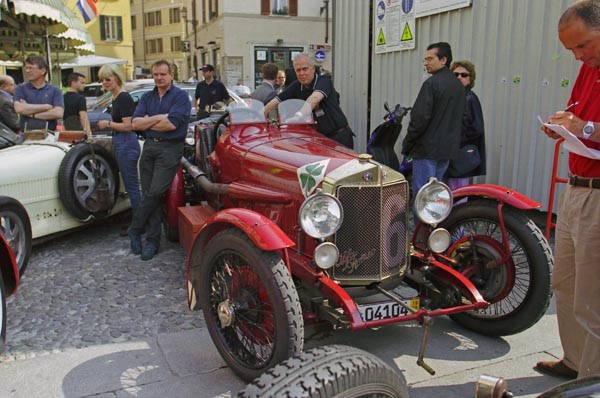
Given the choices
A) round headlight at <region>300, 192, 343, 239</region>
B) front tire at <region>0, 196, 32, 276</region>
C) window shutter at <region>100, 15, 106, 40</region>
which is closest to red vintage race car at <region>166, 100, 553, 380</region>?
round headlight at <region>300, 192, 343, 239</region>

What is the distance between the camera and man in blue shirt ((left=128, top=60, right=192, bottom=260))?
5.04 m

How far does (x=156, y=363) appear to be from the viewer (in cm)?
328

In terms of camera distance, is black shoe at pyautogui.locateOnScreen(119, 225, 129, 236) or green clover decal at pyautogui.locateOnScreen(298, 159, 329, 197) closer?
green clover decal at pyautogui.locateOnScreen(298, 159, 329, 197)

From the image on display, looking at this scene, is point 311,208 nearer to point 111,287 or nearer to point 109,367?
point 109,367

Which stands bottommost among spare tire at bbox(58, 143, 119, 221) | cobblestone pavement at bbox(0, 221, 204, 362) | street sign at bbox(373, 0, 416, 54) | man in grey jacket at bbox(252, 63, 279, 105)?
cobblestone pavement at bbox(0, 221, 204, 362)

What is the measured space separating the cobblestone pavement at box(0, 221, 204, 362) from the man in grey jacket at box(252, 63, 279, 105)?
2.69 metres

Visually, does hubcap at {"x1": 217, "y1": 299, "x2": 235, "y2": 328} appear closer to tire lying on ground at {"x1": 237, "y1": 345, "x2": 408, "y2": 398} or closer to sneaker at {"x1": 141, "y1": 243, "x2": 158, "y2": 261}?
tire lying on ground at {"x1": 237, "y1": 345, "x2": 408, "y2": 398}

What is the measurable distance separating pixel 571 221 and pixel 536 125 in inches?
122

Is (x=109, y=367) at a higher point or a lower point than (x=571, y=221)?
lower

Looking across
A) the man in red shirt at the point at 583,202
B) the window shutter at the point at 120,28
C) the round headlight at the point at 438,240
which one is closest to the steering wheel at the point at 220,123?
the round headlight at the point at 438,240

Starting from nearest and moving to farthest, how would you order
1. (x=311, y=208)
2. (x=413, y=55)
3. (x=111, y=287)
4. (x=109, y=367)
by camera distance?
1. (x=311, y=208)
2. (x=109, y=367)
3. (x=111, y=287)
4. (x=413, y=55)

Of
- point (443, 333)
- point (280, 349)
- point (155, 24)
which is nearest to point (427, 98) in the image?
point (443, 333)

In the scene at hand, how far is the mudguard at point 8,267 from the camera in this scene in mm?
3461

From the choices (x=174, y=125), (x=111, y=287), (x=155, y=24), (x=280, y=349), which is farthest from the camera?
(x=155, y=24)
